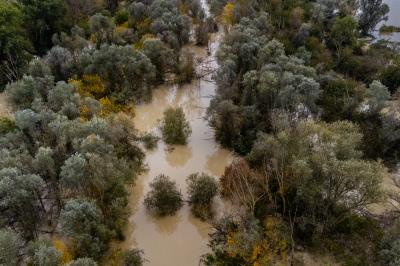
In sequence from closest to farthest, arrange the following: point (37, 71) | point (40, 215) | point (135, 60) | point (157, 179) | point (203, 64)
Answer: point (40, 215), point (157, 179), point (37, 71), point (135, 60), point (203, 64)

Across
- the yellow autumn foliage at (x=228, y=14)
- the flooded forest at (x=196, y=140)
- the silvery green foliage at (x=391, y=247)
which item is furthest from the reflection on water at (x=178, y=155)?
the yellow autumn foliage at (x=228, y=14)

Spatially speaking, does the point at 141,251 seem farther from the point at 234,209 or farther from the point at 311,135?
the point at 311,135

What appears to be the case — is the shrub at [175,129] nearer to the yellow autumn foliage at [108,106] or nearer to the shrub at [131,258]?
the yellow autumn foliage at [108,106]

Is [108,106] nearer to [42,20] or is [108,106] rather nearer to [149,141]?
[149,141]

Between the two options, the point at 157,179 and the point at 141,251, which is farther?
the point at 157,179

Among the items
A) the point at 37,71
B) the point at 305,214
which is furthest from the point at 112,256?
the point at 37,71

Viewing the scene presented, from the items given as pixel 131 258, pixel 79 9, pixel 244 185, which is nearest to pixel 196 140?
pixel 244 185
